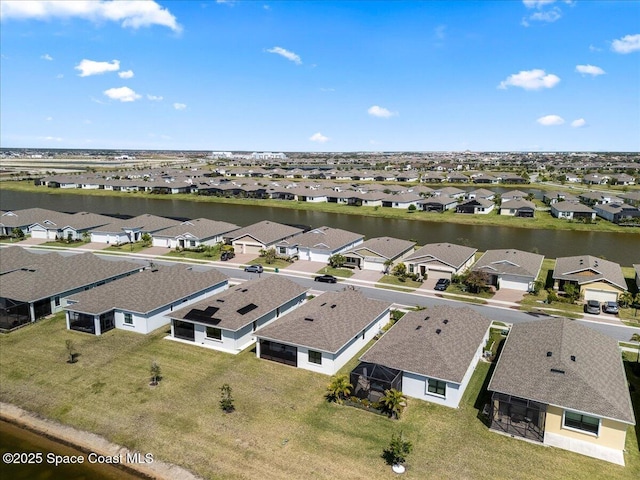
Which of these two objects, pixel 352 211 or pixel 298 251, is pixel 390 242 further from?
pixel 352 211

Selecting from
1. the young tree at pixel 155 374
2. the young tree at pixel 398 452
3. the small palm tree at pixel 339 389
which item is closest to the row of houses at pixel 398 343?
the small palm tree at pixel 339 389

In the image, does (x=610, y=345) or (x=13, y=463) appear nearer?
(x=13, y=463)

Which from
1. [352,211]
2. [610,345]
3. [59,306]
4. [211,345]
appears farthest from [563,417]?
[352,211]

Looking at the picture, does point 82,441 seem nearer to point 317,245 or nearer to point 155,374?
point 155,374

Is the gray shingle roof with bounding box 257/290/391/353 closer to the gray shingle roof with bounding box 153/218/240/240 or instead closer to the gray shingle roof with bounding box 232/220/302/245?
the gray shingle roof with bounding box 232/220/302/245

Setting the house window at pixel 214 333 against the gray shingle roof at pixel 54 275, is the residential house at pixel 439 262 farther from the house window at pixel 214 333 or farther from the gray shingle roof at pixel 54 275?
the gray shingle roof at pixel 54 275

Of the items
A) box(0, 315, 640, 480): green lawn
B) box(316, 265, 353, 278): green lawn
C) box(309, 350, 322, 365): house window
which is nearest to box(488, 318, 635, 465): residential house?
box(0, 315, 640, 480): green lawn
